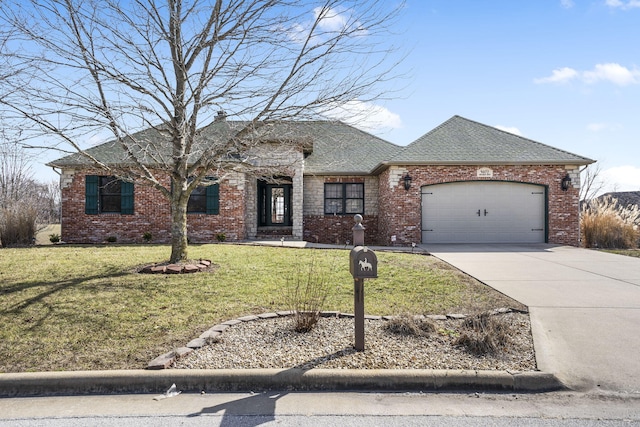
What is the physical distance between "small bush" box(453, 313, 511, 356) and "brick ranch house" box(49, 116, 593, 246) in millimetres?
9412

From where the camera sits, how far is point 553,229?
1410 centimetres

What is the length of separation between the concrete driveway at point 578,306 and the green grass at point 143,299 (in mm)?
693

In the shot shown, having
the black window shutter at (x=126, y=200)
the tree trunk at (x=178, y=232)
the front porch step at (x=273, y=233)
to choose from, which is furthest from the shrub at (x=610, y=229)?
the black window shutter at (x=126, y=200)

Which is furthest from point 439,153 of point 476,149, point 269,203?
point 269,203

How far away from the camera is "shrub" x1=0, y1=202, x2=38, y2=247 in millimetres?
12781

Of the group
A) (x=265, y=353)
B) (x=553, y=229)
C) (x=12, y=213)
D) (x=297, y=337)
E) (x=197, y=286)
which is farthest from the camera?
(x=553, y=229)

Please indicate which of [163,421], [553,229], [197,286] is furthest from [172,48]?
[553,229]

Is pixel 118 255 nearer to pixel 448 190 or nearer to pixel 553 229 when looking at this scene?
pixel 448 190

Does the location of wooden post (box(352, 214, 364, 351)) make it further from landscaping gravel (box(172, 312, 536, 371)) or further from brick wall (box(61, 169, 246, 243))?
brick wall (box(61, 169, 246, 243))

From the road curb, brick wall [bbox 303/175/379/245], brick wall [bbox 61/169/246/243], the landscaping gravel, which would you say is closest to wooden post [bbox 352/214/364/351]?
the landscaping gravel

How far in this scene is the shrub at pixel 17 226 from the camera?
12.8 metres

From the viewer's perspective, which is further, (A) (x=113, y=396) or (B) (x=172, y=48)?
(B) (x=172, y=48)

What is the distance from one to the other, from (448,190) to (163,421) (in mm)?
12915

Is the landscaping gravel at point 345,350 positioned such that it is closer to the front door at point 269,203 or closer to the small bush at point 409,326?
the small bush at point 409,326
